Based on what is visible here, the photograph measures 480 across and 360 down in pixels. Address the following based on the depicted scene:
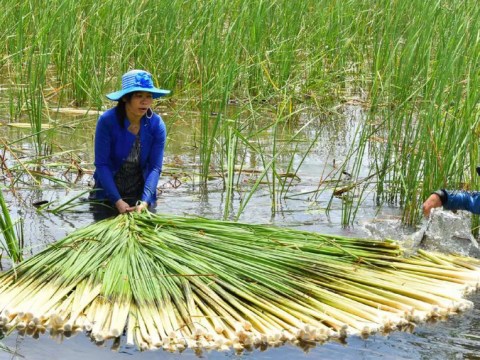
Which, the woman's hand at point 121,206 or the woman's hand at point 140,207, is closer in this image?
the woman's hand at point 140,207

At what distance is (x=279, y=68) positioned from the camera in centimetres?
855

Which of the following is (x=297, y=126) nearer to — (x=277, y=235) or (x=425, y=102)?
(x=425, y=102)

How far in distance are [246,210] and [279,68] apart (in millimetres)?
2440

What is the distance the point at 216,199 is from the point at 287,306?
7.98ft

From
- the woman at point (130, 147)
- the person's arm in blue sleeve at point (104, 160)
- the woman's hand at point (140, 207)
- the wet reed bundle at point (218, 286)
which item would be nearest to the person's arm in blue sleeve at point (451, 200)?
the wet reed bundle at point (218, 286)

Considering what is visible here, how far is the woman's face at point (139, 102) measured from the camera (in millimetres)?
5691

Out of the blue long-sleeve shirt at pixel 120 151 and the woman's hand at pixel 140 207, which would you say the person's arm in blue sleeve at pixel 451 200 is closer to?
the woman's hand at pixel 140 207

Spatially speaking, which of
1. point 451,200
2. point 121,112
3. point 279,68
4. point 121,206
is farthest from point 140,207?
point 279,68

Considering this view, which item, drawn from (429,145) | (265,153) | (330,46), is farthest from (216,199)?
(330,46)

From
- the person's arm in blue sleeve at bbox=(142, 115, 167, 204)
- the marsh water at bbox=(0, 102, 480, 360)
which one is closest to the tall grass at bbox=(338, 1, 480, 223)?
the marsh water at bbox=(0, 102, 480, 360)

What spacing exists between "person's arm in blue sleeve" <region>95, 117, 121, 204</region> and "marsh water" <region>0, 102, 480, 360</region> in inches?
10.2

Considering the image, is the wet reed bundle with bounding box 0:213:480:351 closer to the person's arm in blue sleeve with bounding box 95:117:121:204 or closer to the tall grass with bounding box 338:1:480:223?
the person's arm in blue sleeve with bounding box 95:117:121:204

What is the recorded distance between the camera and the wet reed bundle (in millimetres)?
4055

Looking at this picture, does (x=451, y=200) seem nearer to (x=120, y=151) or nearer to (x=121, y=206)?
(x=121, y=206)
